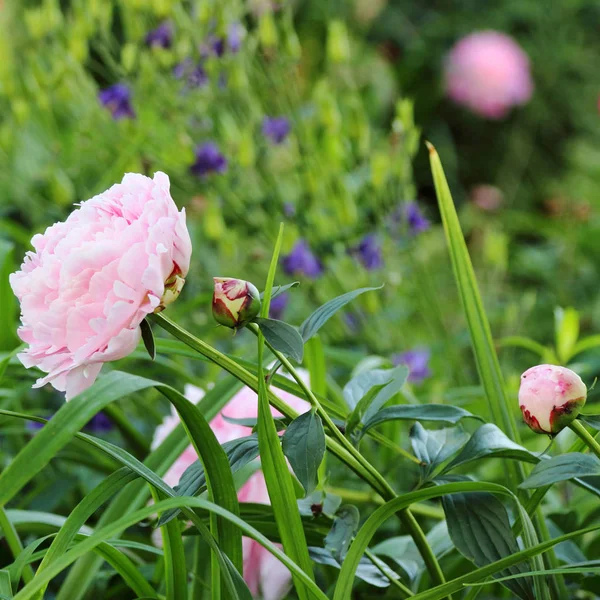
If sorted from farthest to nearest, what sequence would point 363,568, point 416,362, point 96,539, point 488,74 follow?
1. point 488,74
2. point 416,362
3. point 363,568
4. point 96,539

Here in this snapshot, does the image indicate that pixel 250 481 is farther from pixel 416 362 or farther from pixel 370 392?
pixel 416 362

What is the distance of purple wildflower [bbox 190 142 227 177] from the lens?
92 cm

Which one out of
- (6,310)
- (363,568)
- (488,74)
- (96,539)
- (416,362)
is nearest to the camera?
(96,539)

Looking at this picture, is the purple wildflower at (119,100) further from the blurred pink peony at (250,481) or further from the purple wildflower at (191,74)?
the blurred pink peony at (250,481)

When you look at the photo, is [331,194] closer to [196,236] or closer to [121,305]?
[196,236]

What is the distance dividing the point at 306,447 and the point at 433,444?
9 centimetres

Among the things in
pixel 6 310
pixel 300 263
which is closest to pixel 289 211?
pixel 300 263

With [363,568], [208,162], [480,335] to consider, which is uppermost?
[208,162]

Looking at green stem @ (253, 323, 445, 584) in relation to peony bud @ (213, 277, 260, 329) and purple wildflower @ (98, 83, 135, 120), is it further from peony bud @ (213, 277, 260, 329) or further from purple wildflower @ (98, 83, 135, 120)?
purple wildflower @ (98, 83, 135, 120)

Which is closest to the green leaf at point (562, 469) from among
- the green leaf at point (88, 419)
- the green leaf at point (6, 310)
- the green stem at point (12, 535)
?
the green leaf at point (88, 419)

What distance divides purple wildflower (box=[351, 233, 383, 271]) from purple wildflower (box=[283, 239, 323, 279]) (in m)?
0.05

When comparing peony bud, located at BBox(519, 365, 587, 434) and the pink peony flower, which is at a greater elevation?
the pink peony flower

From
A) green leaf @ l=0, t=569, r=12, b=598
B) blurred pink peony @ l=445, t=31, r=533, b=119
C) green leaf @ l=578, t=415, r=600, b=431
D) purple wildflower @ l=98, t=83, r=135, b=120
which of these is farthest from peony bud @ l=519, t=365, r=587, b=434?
blurred pink peony @ l=445, t=31, r=533, b=119

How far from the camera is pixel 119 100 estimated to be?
974 millimetres
